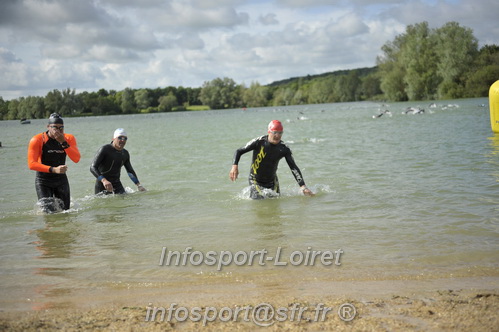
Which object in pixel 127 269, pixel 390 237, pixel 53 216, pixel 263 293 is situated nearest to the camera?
pixel 263 293

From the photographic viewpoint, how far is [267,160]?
29.8 feet

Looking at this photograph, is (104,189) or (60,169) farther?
(104,189)

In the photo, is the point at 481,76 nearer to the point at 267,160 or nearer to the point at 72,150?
the point at 267,160

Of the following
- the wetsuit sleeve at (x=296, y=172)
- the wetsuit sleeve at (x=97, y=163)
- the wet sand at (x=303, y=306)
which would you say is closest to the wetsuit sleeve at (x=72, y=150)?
the wetsuit sleeve at (x=97, y=163)

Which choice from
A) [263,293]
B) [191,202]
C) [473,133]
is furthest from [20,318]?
[473,133]

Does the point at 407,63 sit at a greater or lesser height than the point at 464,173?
greater

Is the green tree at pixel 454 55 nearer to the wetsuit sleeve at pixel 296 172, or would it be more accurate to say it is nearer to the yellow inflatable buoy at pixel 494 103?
the yellow inflatable buoy at pixel 494 103

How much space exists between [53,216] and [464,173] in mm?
9250

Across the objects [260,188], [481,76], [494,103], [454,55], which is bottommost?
[260,188]

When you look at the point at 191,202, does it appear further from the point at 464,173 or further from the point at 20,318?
the point at 464,173

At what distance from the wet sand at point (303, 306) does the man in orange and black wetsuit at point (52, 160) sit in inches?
172

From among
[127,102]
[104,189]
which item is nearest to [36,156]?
[104,189]

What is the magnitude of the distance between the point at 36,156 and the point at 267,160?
13.9 feet

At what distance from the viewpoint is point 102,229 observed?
23.7 ft
